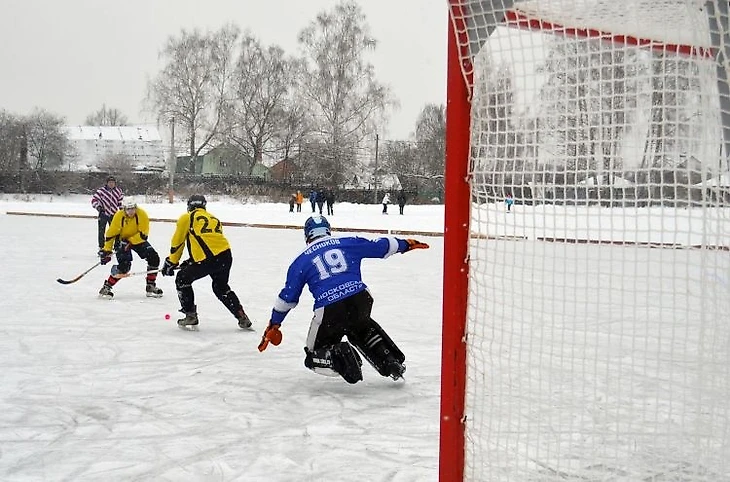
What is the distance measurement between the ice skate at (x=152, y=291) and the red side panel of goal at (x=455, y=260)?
546 cm

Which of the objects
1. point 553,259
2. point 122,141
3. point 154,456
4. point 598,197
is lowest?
point 154,456

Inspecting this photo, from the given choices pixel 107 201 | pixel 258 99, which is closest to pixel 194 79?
pixel 258 99

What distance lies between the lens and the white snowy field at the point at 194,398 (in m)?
2.97

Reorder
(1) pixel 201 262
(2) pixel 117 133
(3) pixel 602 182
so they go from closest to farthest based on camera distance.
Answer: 1. (3) pixel 602 182
2. (1) pixel 201 262
3. (2) pixel 117 133

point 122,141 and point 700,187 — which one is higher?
point 122,141

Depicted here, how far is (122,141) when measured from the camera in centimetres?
4531

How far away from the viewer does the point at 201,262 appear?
5.71m

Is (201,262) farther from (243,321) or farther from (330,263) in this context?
(330,263)

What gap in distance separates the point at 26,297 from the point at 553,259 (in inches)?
233

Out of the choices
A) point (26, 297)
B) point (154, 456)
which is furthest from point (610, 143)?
point (26, 297)

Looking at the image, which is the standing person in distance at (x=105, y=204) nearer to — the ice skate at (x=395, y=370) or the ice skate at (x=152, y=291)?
the ice skate at (x=152, y=291)

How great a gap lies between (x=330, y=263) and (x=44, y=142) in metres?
40.5

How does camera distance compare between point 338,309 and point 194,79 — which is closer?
point 338,309

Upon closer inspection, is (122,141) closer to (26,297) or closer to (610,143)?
(26,297)
